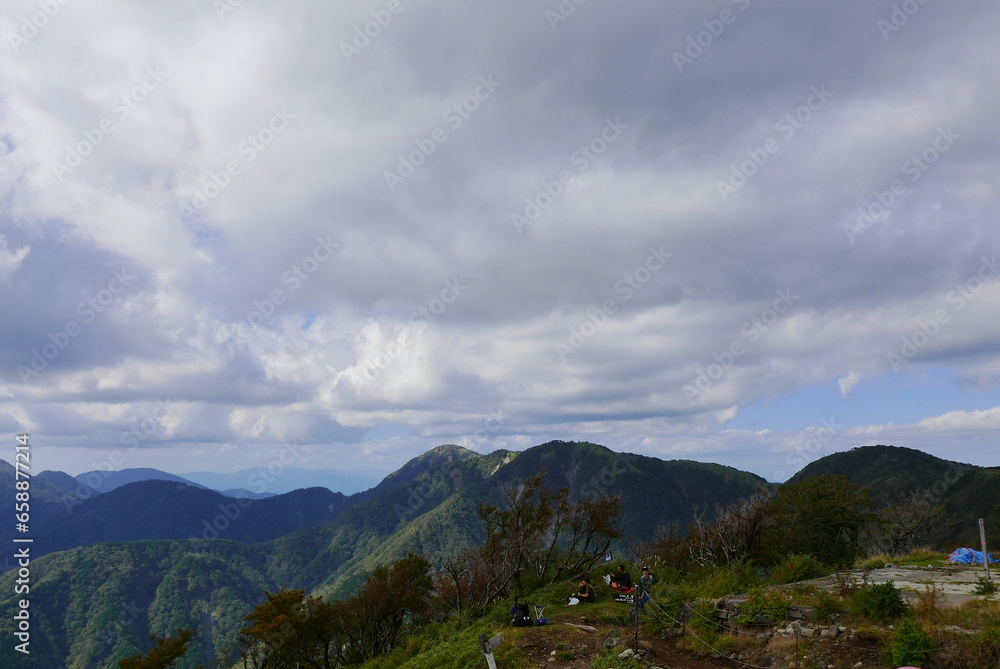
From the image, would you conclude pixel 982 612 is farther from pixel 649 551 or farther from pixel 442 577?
pixel 442 577

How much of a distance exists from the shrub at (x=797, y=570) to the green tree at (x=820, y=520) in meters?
18.1

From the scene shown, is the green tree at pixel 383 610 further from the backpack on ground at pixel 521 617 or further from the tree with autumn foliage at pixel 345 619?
the backpack on ground at pixel 521 617

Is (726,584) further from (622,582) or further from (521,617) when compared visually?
(521,617)

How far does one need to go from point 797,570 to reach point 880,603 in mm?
8641

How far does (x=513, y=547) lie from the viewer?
109 feet

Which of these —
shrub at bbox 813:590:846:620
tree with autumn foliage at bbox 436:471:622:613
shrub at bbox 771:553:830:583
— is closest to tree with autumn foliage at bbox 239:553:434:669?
tree with autumn foliage at bbox 436:471:622:613

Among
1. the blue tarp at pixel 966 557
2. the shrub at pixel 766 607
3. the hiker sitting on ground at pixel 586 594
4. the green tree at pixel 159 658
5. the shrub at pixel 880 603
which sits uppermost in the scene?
the shrub at pixel 880 603

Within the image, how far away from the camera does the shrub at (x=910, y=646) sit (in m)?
10.9

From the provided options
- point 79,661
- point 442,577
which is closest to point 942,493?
point 442,577

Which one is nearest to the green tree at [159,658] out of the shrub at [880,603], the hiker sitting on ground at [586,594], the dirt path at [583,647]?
the hiker sitting on ground at [586,594]

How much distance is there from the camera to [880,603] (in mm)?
13422

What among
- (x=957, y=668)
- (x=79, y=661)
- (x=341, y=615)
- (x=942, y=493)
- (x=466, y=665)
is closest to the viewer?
(x=957, y=668)

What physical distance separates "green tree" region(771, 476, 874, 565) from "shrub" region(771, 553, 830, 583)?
18.1 m

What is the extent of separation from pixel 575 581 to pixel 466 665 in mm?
16398
